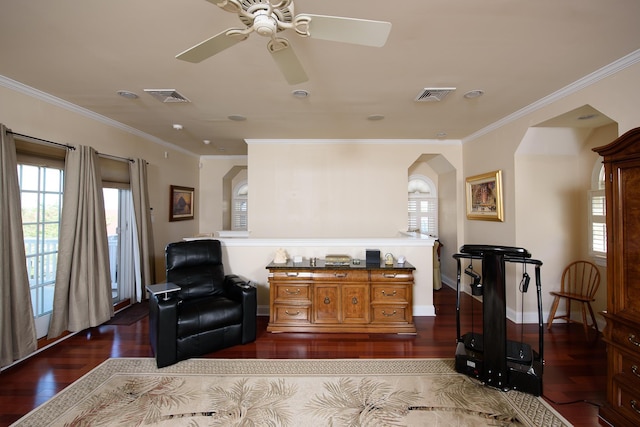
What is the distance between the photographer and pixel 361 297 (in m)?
3.53

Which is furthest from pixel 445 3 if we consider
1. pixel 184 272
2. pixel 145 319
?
pixel 145 319

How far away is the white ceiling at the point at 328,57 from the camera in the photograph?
1889 mm

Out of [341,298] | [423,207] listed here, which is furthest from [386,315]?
[423,207]

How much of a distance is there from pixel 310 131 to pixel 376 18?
2.83 metres

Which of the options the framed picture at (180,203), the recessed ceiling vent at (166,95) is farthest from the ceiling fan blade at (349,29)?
the framed picture at (180,203)

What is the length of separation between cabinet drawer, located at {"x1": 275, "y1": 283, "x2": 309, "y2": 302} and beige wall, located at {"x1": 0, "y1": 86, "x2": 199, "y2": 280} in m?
2.95

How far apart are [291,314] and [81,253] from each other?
2.60 metres

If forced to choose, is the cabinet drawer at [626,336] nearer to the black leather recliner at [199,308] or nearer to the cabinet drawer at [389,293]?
the cabinet drawer at [389,293]

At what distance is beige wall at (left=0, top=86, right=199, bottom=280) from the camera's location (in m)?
2.99

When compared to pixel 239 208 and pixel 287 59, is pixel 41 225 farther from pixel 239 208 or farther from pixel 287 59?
pixel 239 208

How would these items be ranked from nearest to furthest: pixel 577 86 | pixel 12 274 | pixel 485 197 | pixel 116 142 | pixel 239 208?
1. pixel 12 274
2. pixel 577 86
3. pixel 116 142
4. pixel 485 197
5. pixel 239 208

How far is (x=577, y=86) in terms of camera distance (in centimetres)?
290

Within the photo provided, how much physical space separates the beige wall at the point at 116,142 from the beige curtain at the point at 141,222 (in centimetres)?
28

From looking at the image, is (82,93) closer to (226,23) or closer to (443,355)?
(226,23)
